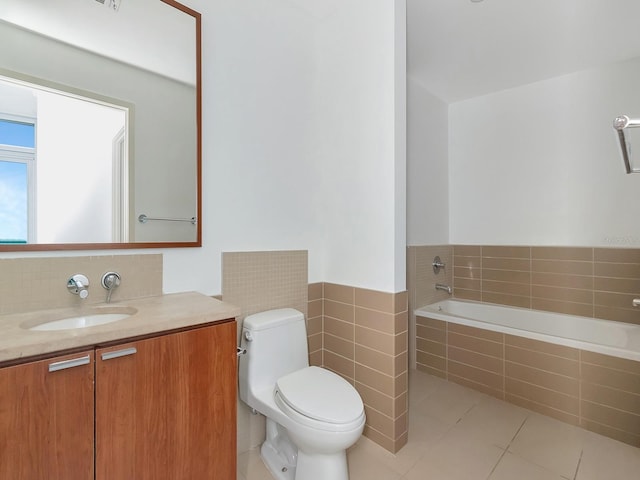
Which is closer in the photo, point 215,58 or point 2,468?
point 2,468

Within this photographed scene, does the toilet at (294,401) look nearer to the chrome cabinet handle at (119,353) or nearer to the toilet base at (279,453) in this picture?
the toilet base at (279,453)

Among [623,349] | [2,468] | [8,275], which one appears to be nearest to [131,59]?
[8,275]

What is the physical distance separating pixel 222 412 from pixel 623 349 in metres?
2.20

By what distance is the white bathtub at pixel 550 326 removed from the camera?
6.20 ft

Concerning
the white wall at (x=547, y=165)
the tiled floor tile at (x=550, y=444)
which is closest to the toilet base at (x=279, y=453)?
the tiled floor tile at (x=550, y=444)

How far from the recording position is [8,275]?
1.05 meters

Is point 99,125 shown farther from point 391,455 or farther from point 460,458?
point 460,458

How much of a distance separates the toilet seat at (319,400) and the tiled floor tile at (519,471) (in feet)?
2.79

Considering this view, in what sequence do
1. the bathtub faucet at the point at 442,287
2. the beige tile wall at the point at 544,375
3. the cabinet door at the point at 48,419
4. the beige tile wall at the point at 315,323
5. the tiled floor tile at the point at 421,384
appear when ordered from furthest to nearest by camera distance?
the bathtub faucet at the point at 442,287, the tiled floor tile at the point at 421,384, the beige tile wall at the point at 315,323, the beige tile wall at the point at 544,375, the cabinet door at the point at 48,419

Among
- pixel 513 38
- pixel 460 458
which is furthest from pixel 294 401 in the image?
pixel 513 38

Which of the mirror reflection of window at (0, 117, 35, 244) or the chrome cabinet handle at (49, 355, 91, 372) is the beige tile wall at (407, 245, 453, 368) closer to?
the chrome cabinet handle at (49, 355, 91, 372)

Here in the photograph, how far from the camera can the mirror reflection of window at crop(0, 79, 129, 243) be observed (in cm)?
109

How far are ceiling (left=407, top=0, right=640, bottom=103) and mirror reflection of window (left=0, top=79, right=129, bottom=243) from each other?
184cm

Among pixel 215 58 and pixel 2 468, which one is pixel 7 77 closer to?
pixel 215 58
